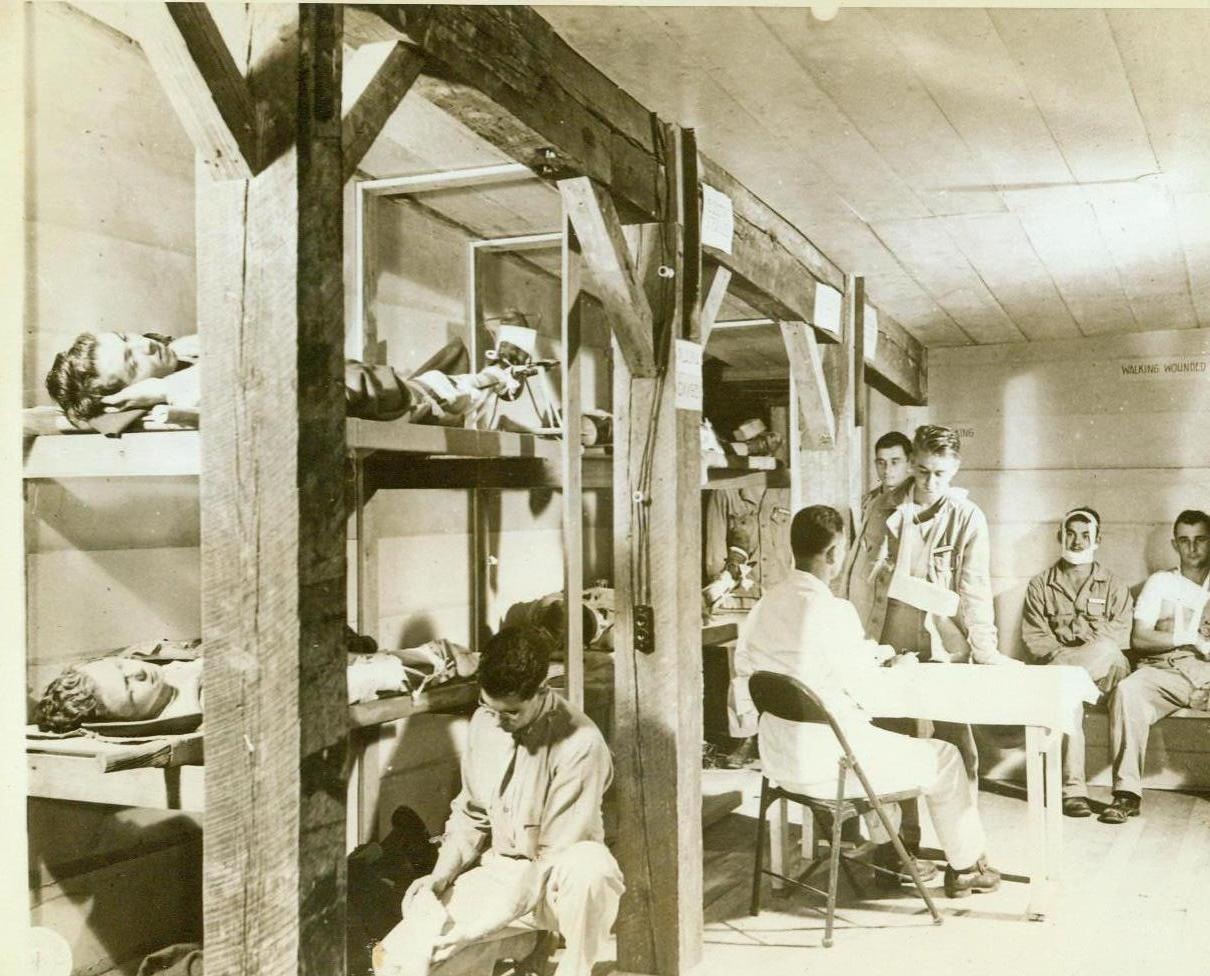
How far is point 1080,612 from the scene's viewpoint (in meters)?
6.14

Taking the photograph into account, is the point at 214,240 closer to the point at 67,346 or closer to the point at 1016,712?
the point at 67,346

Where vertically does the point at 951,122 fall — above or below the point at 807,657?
above

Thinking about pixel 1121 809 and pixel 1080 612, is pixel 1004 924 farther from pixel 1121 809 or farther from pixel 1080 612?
pixel 1080 612

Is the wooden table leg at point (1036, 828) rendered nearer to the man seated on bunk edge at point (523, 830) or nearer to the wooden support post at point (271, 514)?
the man seated on bunk edge at point (523, 830)

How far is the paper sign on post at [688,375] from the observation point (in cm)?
306

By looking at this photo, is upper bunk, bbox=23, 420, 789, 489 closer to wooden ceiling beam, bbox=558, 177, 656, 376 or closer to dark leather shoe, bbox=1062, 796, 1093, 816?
wooden ceiling beam, bbox=558, 177, 656, 376

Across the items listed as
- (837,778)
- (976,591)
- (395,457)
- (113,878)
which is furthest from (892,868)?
(113,878)

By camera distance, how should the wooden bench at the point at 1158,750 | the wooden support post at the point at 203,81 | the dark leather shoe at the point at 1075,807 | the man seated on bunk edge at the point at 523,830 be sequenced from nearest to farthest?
the wooden support post at the point at 203,81, the man seated on bunk edge at the point at 523,830, the dark leather shoe at the point at 1075,807, the wooden bench at the point at 1158,750

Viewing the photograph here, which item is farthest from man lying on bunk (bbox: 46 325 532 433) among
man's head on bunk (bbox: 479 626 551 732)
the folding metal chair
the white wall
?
the white wall

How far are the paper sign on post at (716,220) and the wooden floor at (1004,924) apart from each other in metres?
2.09

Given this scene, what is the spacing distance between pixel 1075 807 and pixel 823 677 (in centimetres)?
226

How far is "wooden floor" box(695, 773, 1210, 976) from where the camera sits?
328 centimetres

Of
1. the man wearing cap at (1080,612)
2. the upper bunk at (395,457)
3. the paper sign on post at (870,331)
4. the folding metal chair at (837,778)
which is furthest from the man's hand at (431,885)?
the man wearing cap at (1080,612)

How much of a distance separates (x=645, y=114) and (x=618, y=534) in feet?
3.65
